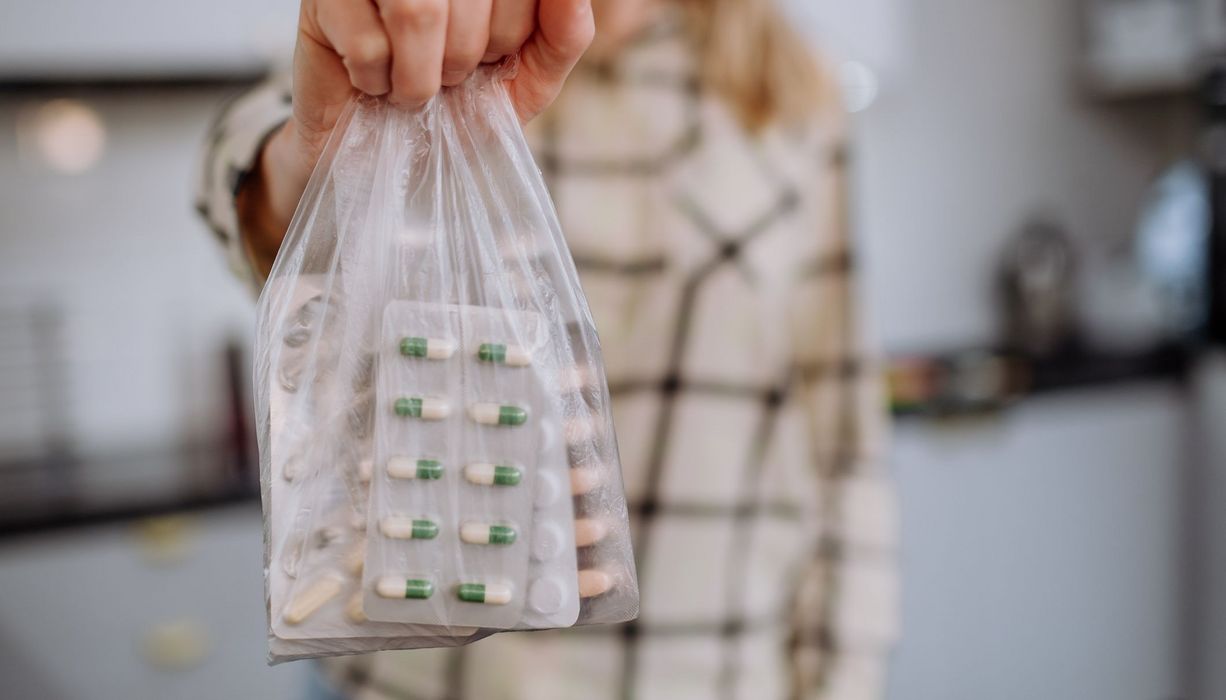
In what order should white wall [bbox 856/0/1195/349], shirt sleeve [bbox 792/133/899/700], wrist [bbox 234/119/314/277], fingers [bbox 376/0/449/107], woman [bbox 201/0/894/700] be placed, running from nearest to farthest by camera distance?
fingers [bbox 376/0/449/107] < wrist [bbox 234/119/314/277] < woman [bbox 201/0/894/700] < shirt sleeve [bbox 792/133/899/700] < white wall [bbox 856/0/1195/349]

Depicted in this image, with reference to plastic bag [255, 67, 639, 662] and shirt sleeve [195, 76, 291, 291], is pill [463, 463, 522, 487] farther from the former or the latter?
shirt sleeve [195, 76, 291, 291]

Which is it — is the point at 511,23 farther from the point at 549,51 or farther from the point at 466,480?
the point at 466,480

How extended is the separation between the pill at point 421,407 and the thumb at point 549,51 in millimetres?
108

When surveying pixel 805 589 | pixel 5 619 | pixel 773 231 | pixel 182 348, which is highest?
pixel 773 231

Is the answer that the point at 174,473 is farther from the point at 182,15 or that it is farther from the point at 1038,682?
the point at 1038,682

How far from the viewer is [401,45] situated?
0.96 feet

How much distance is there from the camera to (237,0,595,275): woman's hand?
294 millimetres

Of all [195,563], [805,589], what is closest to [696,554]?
[805,589]

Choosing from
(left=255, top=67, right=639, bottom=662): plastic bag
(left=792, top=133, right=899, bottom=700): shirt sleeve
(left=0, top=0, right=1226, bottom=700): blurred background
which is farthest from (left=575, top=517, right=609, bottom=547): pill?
(left=0, top=0, right=1226, bottom=700): blurred background

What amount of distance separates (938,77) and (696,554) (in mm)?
1893

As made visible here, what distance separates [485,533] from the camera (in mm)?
326

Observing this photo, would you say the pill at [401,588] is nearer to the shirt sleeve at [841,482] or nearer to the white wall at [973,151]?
the shirt sleeve at [841,482]

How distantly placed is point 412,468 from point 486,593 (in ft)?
0.15

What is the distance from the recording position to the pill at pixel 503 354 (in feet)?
1.08
